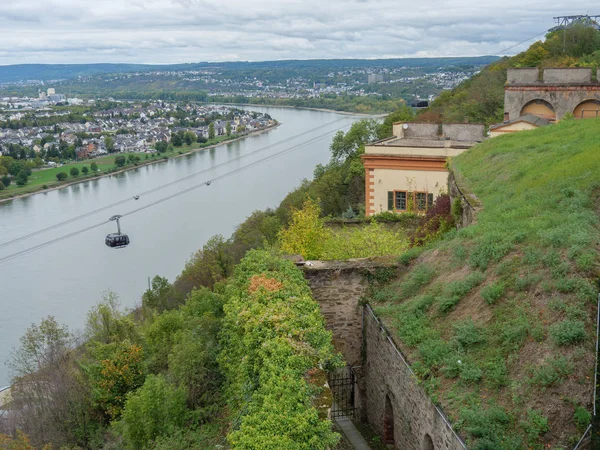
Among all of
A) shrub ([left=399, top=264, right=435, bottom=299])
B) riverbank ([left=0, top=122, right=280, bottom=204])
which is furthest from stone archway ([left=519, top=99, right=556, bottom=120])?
riverbank ([left=0, top=122, right=280, bottom=204])

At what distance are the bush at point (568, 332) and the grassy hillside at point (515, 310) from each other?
0.01m

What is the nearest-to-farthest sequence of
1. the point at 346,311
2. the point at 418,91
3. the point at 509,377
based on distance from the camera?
the point at 509,377 < the point at 346,311 < the point at 418,91

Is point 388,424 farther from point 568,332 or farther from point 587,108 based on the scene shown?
point 587,108

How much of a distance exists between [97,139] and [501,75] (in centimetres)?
7969

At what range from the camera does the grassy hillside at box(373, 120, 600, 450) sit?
7.14 meters

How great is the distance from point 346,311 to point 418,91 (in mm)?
155512

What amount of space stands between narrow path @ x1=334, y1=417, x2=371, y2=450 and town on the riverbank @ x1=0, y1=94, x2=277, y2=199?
219 feet

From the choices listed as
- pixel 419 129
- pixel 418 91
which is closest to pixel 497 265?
pixel 419 129

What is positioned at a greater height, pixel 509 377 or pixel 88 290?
pixel 509 377

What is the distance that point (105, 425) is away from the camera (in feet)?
51.9

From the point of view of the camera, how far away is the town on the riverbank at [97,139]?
79.7 m

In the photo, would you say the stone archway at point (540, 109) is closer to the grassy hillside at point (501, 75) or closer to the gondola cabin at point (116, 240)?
the grassy hillside at point (501, 75)

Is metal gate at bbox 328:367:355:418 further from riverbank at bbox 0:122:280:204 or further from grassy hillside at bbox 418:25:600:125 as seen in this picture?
riverbank at bbox 0:122:280:204

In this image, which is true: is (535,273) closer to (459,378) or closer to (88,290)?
(459,378)
